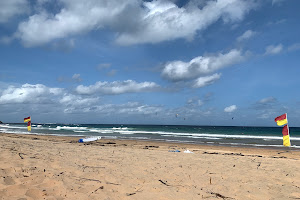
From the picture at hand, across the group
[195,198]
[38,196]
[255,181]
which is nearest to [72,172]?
[38,196]

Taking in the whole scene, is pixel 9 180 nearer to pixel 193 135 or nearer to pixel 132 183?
pixel 132 183

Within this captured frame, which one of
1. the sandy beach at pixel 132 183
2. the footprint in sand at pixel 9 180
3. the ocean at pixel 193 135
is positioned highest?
the footprint in sand at pixel 9 180

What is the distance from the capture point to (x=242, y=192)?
4.77m

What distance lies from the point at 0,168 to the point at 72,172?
5.35 feet

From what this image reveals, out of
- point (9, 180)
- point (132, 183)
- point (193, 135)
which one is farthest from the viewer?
point (193, 135)

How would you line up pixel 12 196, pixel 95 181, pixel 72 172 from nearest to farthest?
pixel 12 196 < pixel 95 181 < pixel 72 172

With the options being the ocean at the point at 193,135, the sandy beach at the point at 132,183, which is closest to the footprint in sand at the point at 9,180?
the sandy beach at the point at 132,183

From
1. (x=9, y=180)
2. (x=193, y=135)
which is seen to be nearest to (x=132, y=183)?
(x=9, y=180)

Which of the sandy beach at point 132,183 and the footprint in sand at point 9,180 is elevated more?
the footprint in sand at point 9,180

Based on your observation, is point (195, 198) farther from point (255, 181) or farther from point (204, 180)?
point (255, 181)

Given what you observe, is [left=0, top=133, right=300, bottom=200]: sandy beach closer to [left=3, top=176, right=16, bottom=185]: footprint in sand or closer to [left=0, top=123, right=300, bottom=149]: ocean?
[left=3, top=176, right=16, bottom=185]: footprint in sand

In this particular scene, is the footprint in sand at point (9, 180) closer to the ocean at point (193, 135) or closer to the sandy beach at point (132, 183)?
the sandy beach at point (132, 183)

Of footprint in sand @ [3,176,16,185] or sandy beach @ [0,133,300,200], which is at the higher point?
footprint in sand @ [3,176,16,185]

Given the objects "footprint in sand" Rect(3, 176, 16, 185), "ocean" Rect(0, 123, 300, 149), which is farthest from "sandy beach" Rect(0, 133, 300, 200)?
"ocean" Rect(0, 123, 300, 149)
